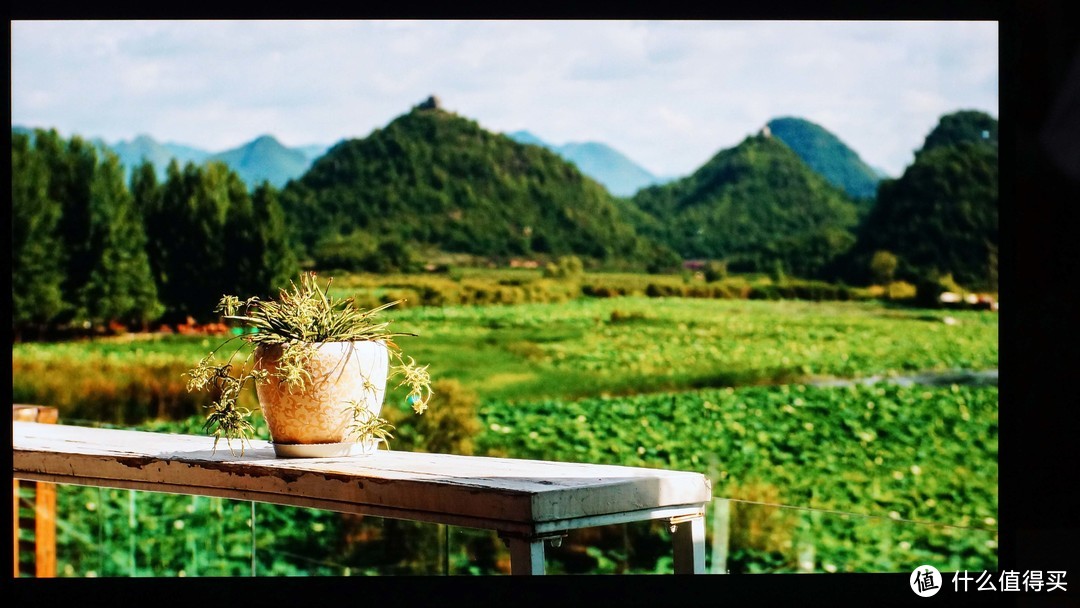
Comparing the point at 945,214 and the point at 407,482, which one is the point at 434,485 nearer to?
the point at 407,482

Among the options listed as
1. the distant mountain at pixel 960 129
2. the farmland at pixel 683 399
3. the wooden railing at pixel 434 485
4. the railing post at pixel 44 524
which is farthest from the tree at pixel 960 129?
the wooden railing at pixel 434 485

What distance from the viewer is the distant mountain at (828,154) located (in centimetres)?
780

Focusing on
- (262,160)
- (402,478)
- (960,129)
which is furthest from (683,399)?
(402,478)

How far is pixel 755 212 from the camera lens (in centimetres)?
819

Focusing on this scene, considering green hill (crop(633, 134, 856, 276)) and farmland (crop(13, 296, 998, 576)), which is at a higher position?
green hill (crop(633, 134, 856, 276))

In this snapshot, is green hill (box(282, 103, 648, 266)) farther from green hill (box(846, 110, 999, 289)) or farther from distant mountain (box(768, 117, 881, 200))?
green hill (box(846, 110, 999, 289))

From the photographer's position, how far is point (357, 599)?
2.12 m

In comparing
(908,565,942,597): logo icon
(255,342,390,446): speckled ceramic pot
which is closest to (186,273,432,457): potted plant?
(255,342,390,446): speckled ceramic pot

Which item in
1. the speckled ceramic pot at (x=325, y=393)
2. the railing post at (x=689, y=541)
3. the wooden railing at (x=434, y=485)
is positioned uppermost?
the speckled ceramic pot at (x=325, y=393)

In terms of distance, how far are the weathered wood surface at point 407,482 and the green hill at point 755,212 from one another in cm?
638

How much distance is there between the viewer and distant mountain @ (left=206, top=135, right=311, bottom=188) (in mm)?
7586

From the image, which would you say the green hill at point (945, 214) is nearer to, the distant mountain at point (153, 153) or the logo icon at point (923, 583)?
the distant mountain at point (153, 153)

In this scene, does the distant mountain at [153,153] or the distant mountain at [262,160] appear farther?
the distant mountain at [262,160]

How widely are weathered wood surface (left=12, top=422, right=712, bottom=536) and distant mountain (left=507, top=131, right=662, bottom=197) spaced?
599 centimetres
